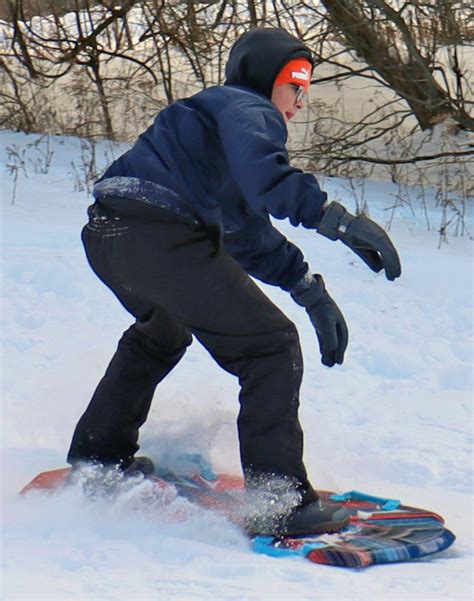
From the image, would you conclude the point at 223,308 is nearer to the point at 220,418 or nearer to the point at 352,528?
the point at 352,528

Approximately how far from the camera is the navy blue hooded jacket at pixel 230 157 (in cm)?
277

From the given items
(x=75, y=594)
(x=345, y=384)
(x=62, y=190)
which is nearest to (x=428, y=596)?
(x=75, y=594)

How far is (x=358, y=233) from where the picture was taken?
2.80 m

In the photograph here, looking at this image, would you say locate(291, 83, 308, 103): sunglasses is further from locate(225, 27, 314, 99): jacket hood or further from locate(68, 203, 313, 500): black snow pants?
locate(68, 203, 313, 500): black snow pants

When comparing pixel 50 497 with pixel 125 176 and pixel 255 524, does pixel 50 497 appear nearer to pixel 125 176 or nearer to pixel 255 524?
pixel 255 524

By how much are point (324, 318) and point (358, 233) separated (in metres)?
0.57

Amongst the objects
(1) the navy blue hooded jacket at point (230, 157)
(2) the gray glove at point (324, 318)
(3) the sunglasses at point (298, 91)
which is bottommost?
(2) the gray glove at point (324, 318)

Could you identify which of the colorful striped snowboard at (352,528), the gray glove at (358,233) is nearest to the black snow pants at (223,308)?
the colorful striped snowboard at (352,528)

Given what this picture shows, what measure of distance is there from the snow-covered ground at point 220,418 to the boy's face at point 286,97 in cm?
115

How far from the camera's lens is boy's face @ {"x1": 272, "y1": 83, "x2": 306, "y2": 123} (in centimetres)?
309

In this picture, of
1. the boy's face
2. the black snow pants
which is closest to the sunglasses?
the boy's face

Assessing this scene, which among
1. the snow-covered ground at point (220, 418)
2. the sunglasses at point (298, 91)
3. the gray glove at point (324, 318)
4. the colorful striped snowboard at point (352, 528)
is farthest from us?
the gray glove at point (324, 318)

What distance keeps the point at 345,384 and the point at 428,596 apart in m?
1.92

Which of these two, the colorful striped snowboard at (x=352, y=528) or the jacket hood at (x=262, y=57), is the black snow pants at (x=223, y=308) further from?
the jacket hood at (x=262, y=57)
